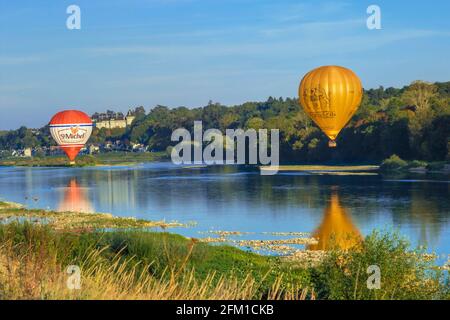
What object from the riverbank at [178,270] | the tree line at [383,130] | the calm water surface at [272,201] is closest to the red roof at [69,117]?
the tree line at [383,130]

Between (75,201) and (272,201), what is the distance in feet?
38.3

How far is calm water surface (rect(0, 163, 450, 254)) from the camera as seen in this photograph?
28.9 metres

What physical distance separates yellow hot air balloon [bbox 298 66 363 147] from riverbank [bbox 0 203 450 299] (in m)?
32.9

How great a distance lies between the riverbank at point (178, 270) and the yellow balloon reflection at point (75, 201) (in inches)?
705

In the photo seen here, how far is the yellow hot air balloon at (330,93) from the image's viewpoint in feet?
172

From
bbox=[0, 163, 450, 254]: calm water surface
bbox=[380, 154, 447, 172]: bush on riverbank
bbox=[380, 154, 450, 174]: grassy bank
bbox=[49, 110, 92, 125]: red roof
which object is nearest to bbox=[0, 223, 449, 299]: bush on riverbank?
bbox=[0, 163, 450, 254]: calm water surface

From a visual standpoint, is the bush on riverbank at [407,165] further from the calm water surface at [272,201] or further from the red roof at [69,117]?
the red roof at [69,117]

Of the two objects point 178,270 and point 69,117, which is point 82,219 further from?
point 69,117

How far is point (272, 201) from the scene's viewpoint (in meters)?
38.6

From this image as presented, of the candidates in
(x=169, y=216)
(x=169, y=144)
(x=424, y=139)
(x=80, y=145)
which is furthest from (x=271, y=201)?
(x=169, y=144)

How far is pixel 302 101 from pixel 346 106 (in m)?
3.34

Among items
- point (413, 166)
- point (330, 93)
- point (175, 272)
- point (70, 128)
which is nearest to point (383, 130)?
point (413, 166)
